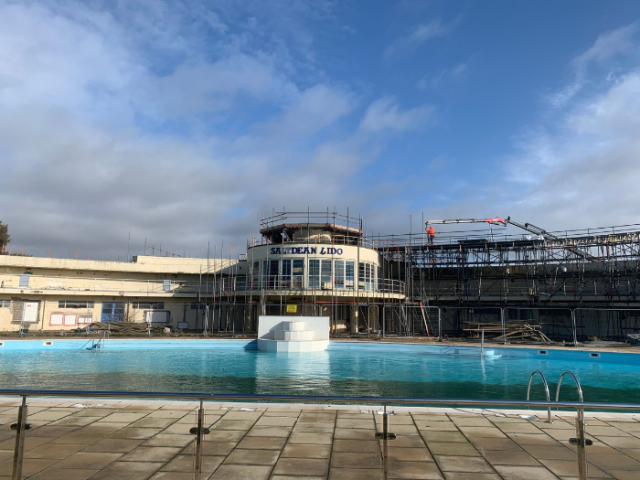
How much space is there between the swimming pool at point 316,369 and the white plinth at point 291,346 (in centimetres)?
52

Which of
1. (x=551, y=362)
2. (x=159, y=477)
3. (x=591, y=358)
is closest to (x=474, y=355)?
(x=551, y=362)

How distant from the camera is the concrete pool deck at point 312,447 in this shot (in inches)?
168

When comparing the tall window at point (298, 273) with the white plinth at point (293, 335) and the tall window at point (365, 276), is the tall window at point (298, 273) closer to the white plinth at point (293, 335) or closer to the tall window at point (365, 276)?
the tall window at point (365, 276)

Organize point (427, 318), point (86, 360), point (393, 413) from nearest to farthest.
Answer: point (393, 413), point (86, 360), point (427, 318)

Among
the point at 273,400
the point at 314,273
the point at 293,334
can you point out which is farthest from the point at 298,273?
the point at 273,400

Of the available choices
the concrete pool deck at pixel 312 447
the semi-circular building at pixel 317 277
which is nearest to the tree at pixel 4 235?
the semi-circular building at pixel 317 277

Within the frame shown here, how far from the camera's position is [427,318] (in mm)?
32094

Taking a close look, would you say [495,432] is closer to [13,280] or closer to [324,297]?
[324,297]

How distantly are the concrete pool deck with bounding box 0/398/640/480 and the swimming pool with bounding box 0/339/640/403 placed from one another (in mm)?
5900

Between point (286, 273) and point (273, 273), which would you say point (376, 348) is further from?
point (273, 273)

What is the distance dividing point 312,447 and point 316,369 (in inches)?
422

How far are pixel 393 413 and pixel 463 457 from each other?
0.95 m

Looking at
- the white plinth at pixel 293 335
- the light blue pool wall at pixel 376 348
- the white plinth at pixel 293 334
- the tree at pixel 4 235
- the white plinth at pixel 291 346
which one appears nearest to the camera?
the light blue pool wall at pixel 376 348

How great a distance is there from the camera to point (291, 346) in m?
20.5
